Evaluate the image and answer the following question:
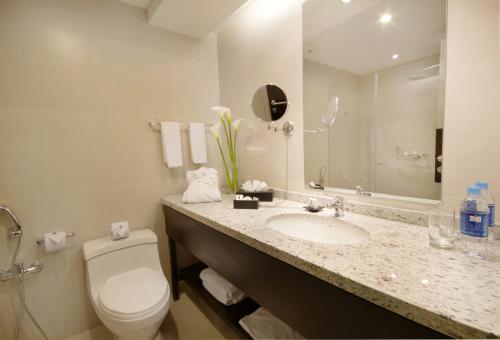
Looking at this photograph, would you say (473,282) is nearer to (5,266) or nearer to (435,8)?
(435,8)

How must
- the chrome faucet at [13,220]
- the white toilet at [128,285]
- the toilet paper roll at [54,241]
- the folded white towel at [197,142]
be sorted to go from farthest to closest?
the folded white towel at [197,142] → the toilet paper roll at [54,241] → the chrome faucet at [13,220] → the white toilet at [128,285]

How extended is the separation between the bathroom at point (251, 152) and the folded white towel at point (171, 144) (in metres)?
0.09

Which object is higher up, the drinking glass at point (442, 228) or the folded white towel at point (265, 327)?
the drinking glass at point (442, 228)

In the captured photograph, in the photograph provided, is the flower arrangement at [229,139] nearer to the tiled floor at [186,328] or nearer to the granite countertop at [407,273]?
the granite countertop at [407,273]

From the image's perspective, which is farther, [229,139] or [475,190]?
[229,139]

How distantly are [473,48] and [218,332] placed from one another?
6.33 ft

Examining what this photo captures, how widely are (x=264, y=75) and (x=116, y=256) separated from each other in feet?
5.34

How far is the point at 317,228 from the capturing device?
3.68 ft

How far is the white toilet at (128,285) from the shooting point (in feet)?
3.60

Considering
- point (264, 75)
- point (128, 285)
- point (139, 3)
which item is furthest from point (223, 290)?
point (139, 3)

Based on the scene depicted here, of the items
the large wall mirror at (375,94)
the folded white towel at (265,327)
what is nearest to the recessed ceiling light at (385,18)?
the large wall mirror at (375,94)

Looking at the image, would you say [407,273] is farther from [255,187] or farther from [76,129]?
[76,129]

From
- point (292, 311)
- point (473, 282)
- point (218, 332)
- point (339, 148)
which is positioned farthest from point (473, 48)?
point (218, 332)

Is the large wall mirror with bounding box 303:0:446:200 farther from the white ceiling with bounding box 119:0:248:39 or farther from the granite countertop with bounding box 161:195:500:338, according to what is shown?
the white ceiling with bounding box 119:0:248:39
